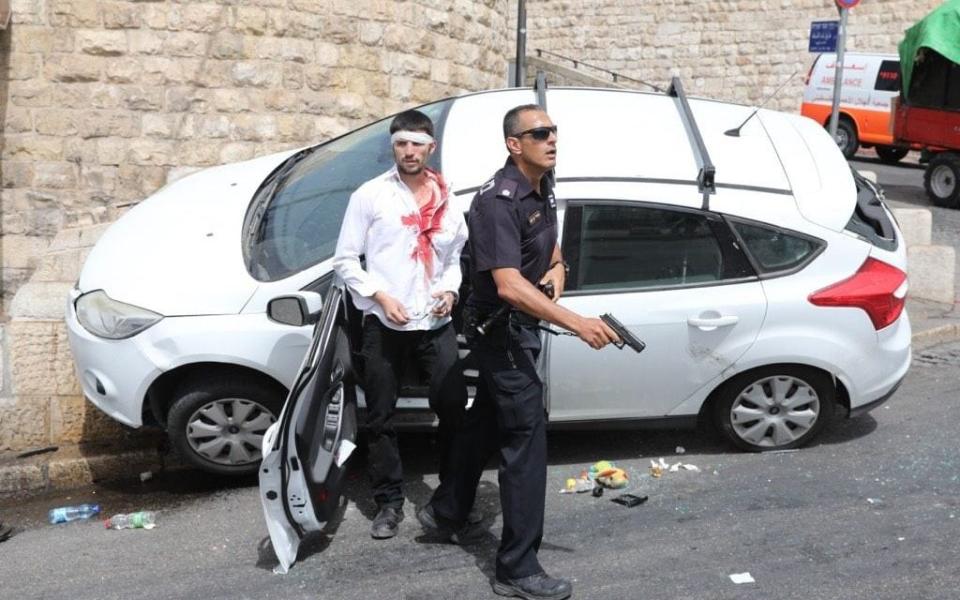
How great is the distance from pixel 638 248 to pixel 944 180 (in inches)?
455

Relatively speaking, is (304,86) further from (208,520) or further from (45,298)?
(208,520)

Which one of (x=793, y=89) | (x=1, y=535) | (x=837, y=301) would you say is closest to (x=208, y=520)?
(x=1, y=535)

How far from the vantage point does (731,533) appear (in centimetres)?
483

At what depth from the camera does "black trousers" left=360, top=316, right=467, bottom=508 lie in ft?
15.0

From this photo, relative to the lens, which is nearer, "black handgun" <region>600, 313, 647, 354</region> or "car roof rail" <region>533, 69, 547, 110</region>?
"black handgun" <region>600, 313, 647, 354</region>

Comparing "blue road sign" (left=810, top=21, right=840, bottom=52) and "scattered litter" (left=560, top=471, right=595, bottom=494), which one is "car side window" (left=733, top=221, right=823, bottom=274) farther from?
"blue road sign" (left=810, top=21, right=840, bottom=52)

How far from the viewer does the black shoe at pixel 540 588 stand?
4180 millimetres

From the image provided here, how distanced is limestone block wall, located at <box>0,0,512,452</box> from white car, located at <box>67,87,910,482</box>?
544 centimetres

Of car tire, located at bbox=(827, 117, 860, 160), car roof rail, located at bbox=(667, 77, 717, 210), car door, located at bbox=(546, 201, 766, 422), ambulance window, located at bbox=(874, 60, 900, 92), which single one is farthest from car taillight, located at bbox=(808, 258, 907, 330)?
car tire, located at bbox=(827, 117, 860, 160)

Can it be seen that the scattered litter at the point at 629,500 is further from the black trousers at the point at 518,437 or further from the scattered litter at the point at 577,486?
the black trousers at the point at 518,437

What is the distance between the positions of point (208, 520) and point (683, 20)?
2410 centimetres

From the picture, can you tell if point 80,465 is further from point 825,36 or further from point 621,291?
point 825,36

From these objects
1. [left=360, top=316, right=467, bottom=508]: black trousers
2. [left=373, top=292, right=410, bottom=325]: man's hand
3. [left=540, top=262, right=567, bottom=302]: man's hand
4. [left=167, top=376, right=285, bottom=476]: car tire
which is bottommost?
[left=167, top=376, right=285, bottom=476]: car tire

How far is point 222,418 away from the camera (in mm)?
5242
